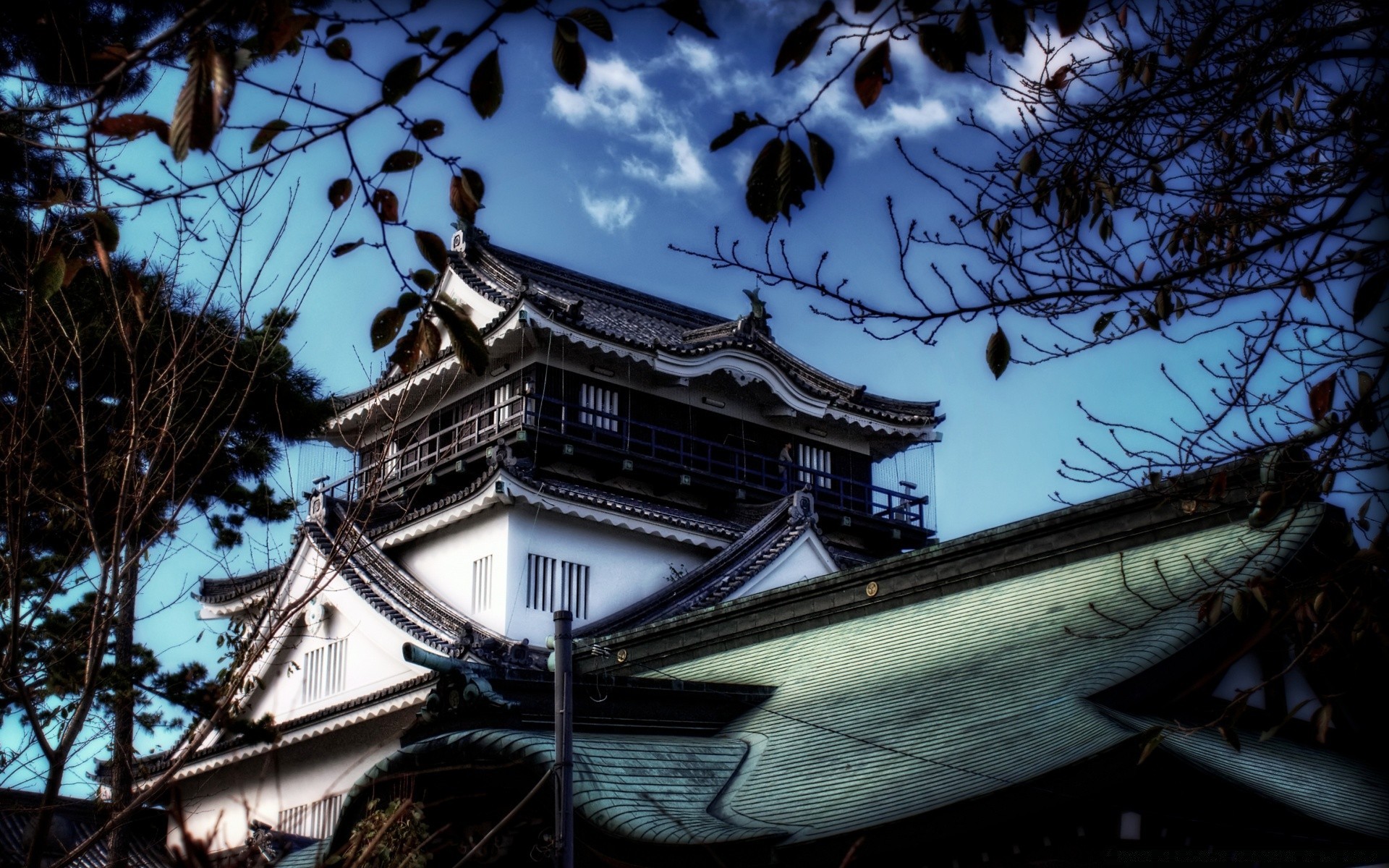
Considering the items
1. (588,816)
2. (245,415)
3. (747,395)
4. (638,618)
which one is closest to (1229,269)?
(588,816)

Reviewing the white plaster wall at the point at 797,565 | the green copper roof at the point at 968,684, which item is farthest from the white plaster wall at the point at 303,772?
the green copper roof at the point at 968,684

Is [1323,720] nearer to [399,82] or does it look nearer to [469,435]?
[399,82]

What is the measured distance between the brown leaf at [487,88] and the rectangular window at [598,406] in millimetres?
21836

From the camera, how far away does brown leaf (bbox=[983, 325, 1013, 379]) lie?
19.9 ft

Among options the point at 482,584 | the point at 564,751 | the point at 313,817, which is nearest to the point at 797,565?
the point at 482,584

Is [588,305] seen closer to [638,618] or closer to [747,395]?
[747,395]

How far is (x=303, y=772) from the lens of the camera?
2459 cm

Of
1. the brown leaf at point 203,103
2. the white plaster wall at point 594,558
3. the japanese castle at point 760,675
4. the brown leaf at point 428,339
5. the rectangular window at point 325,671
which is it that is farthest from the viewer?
the rectangular window at point 325,671

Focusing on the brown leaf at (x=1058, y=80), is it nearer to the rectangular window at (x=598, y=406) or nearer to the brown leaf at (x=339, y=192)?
the brown leaf at (x=339, y=192)

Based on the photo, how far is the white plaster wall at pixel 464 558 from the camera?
946 inches

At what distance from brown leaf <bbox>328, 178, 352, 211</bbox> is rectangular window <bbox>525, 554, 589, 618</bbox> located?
63.8 ft

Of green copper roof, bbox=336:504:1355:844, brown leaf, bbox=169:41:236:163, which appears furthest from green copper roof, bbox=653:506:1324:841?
brown leaf, bbox=169:41:236:163

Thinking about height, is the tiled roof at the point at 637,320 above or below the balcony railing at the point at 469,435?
above

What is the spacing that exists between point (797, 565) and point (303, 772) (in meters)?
9.93
